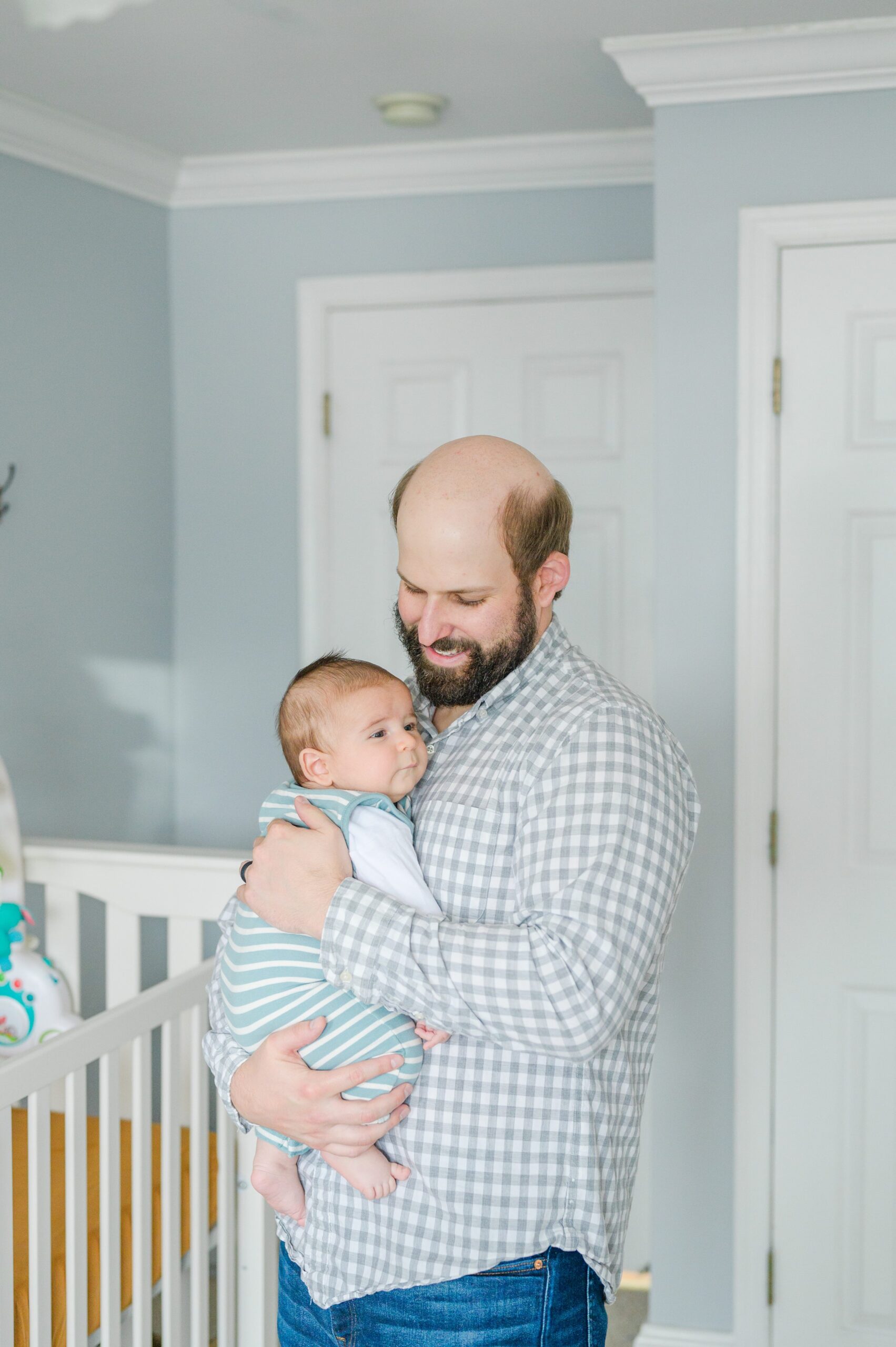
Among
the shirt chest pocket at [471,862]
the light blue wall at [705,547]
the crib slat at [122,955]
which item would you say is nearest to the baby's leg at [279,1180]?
the shirt chest pocket at [471,862]

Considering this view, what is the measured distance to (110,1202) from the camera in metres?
1.59

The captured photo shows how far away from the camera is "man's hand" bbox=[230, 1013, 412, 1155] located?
112cm

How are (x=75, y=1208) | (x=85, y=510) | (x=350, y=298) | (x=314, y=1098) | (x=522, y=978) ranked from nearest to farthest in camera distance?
(x=522, y=978) → (x=314, y=1098) → (x=75, y=1208) → (x=85, y=510) → (x=350, y=298)

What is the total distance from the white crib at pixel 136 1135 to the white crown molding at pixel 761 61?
154 centimetres

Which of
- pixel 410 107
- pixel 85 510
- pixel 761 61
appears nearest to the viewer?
pixel 761 61

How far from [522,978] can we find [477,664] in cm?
36

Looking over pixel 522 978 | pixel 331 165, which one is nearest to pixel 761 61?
pixel 331 165

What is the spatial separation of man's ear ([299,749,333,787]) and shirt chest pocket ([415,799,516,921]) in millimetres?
139

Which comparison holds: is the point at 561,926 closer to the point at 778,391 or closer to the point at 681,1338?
the point at 778,391

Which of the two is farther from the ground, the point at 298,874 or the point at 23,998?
the point at 298,874

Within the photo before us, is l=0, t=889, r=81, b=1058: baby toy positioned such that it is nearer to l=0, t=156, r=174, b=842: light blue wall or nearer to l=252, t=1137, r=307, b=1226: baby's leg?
l=0, t=156, r=174, b=842: light blue wall

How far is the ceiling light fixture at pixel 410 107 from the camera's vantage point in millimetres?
2438

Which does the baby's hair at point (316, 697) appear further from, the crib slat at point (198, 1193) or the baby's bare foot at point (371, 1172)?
the crib slat at point (198, 1193)

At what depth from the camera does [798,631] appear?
2.26 metres
